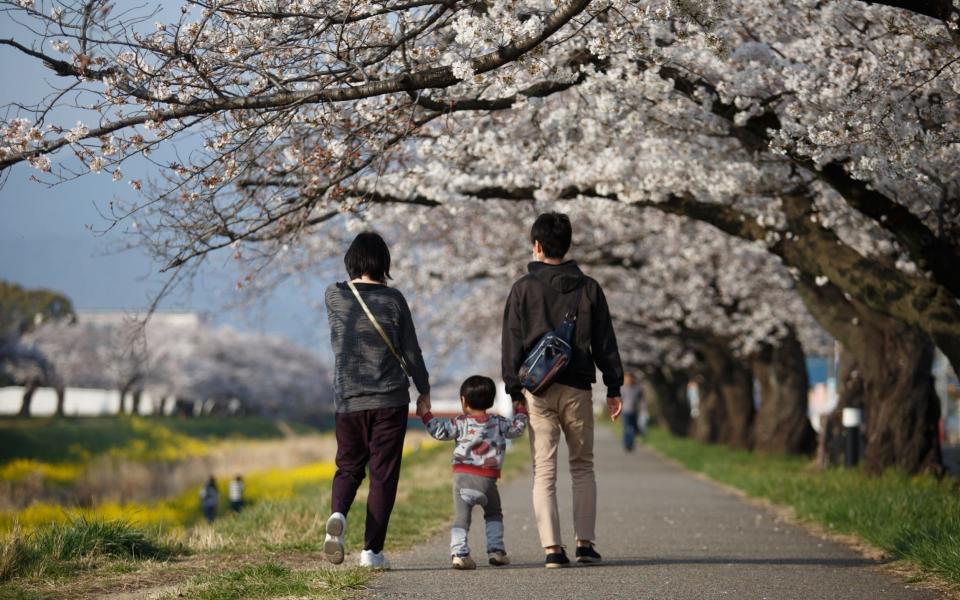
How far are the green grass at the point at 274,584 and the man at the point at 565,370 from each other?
1178mm

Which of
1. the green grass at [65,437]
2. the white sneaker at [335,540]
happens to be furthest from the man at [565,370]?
the green grass at [65,437]

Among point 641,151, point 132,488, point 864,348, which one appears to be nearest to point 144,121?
point 641,151

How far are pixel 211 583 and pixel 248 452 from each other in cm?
4356

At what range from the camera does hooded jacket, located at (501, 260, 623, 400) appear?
7.08 meters

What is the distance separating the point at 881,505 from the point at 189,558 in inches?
Answer: 232

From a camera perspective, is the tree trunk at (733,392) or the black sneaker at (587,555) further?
the tree trunk at (733,392)

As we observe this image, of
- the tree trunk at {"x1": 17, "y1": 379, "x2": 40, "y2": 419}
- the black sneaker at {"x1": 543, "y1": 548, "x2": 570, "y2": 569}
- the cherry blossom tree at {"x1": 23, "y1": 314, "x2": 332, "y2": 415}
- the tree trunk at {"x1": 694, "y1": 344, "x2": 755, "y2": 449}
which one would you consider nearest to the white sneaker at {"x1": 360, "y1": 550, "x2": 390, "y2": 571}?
the black sneaker at {"x1": 543, "y1": 548, "x2": 570, "y2": 569}

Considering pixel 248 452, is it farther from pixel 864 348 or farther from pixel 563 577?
pixel 563 577

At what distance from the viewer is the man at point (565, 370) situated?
23.3 feet

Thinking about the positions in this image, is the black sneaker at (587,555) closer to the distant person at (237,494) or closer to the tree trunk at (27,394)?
the distant person at (237,494)

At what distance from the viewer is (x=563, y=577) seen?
22.3ft

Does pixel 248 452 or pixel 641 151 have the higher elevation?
pixel 641 151

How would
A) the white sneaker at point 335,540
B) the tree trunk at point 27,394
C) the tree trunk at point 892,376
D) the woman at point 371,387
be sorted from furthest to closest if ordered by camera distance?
1. the tree trunk at point 27,394
2. the tree trunk at point 892,376
3. the woman at point 371,387
4. the white sneaker at point 335,540

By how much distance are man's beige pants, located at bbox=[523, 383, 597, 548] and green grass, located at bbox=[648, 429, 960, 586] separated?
207 cm
